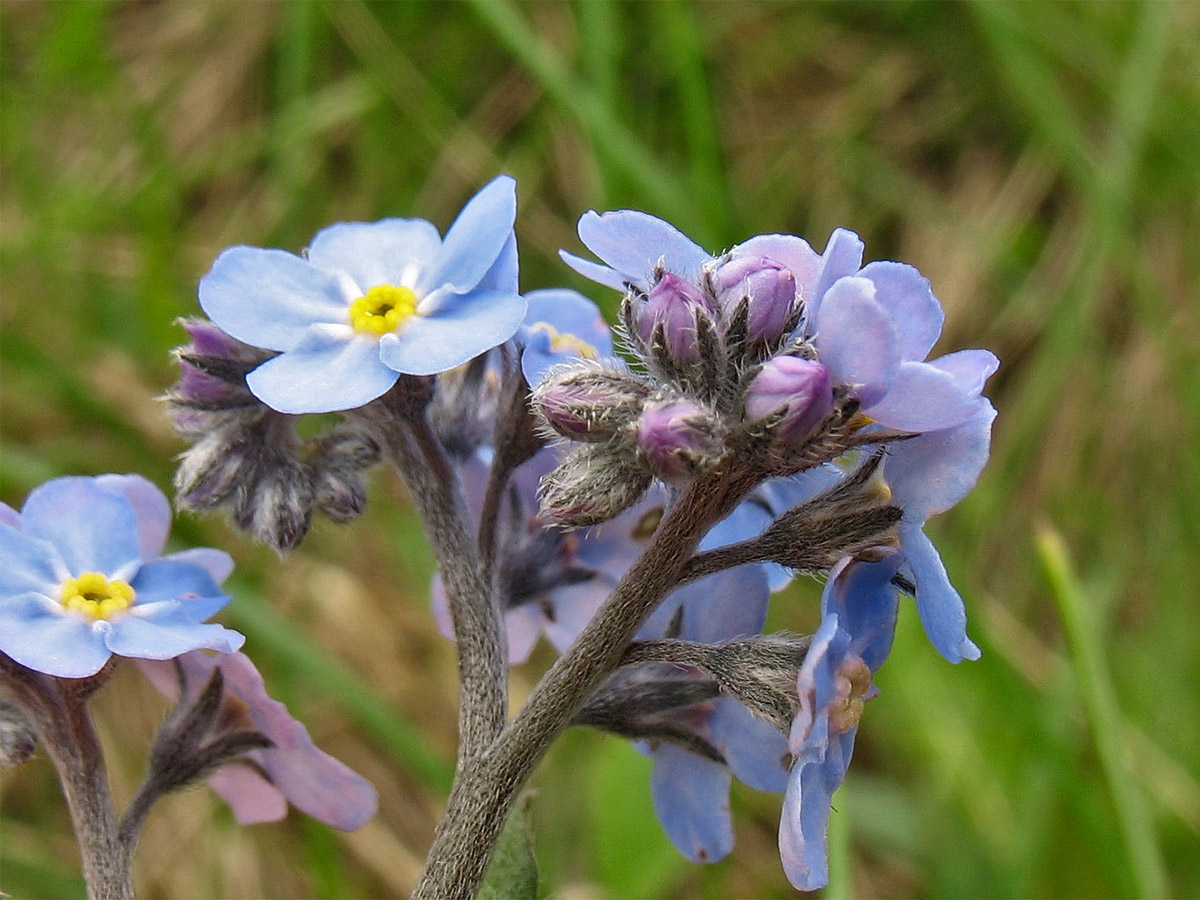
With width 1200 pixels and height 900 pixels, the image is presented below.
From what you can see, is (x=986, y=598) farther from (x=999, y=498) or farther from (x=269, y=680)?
(x=269, y=680)

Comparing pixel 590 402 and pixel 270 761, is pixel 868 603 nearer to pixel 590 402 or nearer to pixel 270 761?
pixel 590 402

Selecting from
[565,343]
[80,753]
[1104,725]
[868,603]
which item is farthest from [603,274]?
[1104,725]

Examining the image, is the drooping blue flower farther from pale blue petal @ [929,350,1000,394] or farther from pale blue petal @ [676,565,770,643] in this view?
pale blue petal @ [929,350,1000,394]

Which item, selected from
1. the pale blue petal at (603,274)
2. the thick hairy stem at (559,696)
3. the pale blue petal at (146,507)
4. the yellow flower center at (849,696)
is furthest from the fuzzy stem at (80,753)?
the yellow flower center at (849,696)

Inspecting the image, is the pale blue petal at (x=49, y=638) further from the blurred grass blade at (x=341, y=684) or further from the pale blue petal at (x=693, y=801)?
the blurred grass blade at (x=341, y=684)

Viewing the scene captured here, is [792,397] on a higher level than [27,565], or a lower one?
lower

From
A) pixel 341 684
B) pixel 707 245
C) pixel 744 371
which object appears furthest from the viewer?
pixel 707 245

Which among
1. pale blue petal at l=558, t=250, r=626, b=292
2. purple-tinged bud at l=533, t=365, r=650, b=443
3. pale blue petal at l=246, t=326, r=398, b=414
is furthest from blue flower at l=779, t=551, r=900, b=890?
pale blue petal at l=246, t=326, r=398, b=414

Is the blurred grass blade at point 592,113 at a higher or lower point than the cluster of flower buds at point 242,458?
lower
